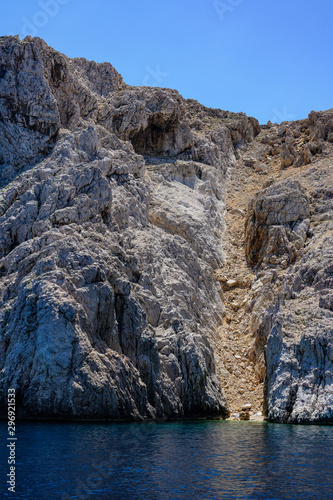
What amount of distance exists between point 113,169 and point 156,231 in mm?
7801

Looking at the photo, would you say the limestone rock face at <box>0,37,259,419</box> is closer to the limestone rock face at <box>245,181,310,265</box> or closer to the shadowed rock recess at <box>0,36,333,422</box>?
the shadowed rock recess at <box>0,36,333,422</box>

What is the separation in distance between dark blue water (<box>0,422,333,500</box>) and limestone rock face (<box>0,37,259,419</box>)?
14.4 feet

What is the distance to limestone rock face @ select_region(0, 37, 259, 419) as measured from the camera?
38312 millimetres

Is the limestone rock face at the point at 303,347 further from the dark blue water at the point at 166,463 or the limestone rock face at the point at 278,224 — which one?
the limestone rock face at the point at 278,224

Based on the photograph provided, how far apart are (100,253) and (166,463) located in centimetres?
2247

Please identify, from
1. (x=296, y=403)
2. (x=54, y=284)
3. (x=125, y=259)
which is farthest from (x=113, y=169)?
(x=296, y=403)

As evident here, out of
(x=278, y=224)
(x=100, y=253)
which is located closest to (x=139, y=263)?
(x=100, y=253)

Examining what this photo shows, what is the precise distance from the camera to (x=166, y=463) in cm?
2519

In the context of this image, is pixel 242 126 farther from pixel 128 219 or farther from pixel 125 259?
pixel 125 259

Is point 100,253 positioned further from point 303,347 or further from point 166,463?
point 166,463

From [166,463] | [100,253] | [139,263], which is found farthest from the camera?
[139,263]

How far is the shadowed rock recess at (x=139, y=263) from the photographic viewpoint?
39062mm

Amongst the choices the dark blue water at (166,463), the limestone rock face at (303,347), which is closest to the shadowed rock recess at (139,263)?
the limestone rock face at (303,347)

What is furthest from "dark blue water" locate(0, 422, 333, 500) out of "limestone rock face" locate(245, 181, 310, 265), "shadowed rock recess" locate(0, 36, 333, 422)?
"limestone rock face" locate(245, 181, 310, 265)
